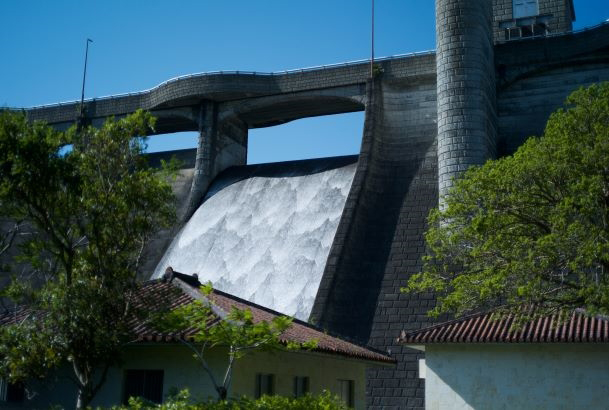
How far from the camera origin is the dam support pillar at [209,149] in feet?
121

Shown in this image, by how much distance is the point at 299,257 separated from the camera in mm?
29297

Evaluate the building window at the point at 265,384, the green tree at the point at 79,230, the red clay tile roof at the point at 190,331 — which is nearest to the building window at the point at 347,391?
the red clay tile roof at the point at 190,331

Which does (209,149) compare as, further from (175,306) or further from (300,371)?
(175,306)

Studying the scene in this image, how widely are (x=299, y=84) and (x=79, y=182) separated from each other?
953 inches

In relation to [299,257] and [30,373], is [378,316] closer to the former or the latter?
[299,257]

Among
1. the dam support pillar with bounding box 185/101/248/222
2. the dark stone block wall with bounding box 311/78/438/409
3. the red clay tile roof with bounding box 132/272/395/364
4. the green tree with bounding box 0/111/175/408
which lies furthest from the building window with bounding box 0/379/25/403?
the dam support pillar with bounding box 185/101/248/222

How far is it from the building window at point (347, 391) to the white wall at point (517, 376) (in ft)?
6.52

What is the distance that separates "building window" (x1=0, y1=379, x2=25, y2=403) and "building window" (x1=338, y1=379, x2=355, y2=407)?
7.67m

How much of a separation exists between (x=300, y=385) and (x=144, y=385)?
3.80 m

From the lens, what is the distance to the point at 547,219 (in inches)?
584

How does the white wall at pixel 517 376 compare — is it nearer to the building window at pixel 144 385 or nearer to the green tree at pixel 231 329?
the building window at pixel 144 385

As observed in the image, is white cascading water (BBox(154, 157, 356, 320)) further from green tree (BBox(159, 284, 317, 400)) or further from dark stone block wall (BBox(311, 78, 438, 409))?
green tree (BBox(159, 284, 317, 400))

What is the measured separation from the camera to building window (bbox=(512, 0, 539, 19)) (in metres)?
34.8

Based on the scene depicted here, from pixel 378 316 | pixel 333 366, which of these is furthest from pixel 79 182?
pixel 378 316
